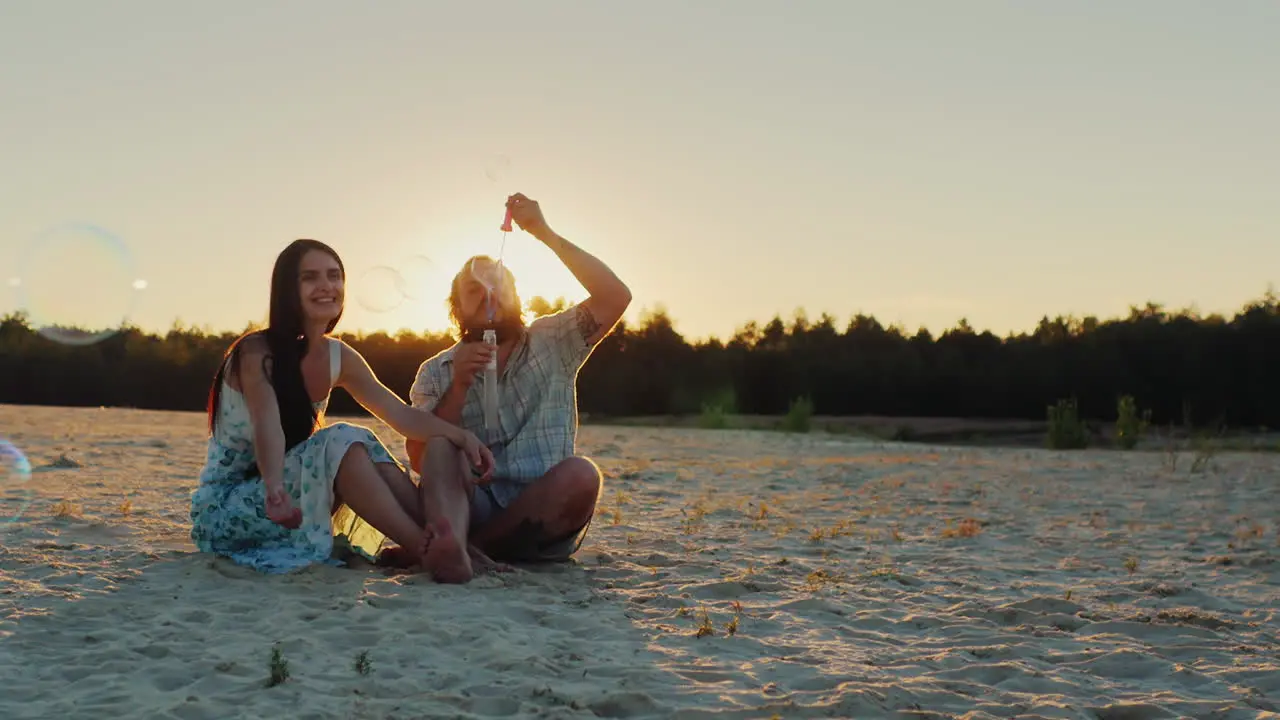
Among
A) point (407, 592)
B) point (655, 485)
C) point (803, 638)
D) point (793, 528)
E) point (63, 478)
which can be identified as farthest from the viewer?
point (655, 485)

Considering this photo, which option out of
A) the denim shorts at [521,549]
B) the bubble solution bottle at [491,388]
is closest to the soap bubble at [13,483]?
the denim shorts at [521,549]

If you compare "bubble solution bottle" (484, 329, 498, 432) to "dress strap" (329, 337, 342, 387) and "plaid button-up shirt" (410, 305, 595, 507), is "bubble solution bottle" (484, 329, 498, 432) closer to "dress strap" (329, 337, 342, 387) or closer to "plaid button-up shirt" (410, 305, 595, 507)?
"plaid button-up shirt" (410, 305, 595, 507)

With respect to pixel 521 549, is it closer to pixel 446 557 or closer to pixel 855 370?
pixel 446 557

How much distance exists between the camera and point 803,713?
3.15 metres

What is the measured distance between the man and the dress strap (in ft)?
1.12

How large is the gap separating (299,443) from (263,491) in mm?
231

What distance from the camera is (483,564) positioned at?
4672 mm

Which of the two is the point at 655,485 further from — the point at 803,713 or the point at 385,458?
the point at 803,713

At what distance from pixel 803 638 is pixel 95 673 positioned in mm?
2239

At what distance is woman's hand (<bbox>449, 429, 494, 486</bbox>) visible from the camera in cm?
444

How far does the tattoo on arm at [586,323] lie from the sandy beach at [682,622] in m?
1.03

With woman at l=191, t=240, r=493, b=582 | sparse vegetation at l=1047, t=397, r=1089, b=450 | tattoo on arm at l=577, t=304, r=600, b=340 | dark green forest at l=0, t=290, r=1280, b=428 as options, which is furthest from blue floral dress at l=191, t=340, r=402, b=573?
dark green forest at l=0, t=290, r=1280, b=428

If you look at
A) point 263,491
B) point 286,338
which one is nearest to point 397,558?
point 263,491

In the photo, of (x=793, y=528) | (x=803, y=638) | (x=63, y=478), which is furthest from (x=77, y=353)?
(x=803, y=638)
